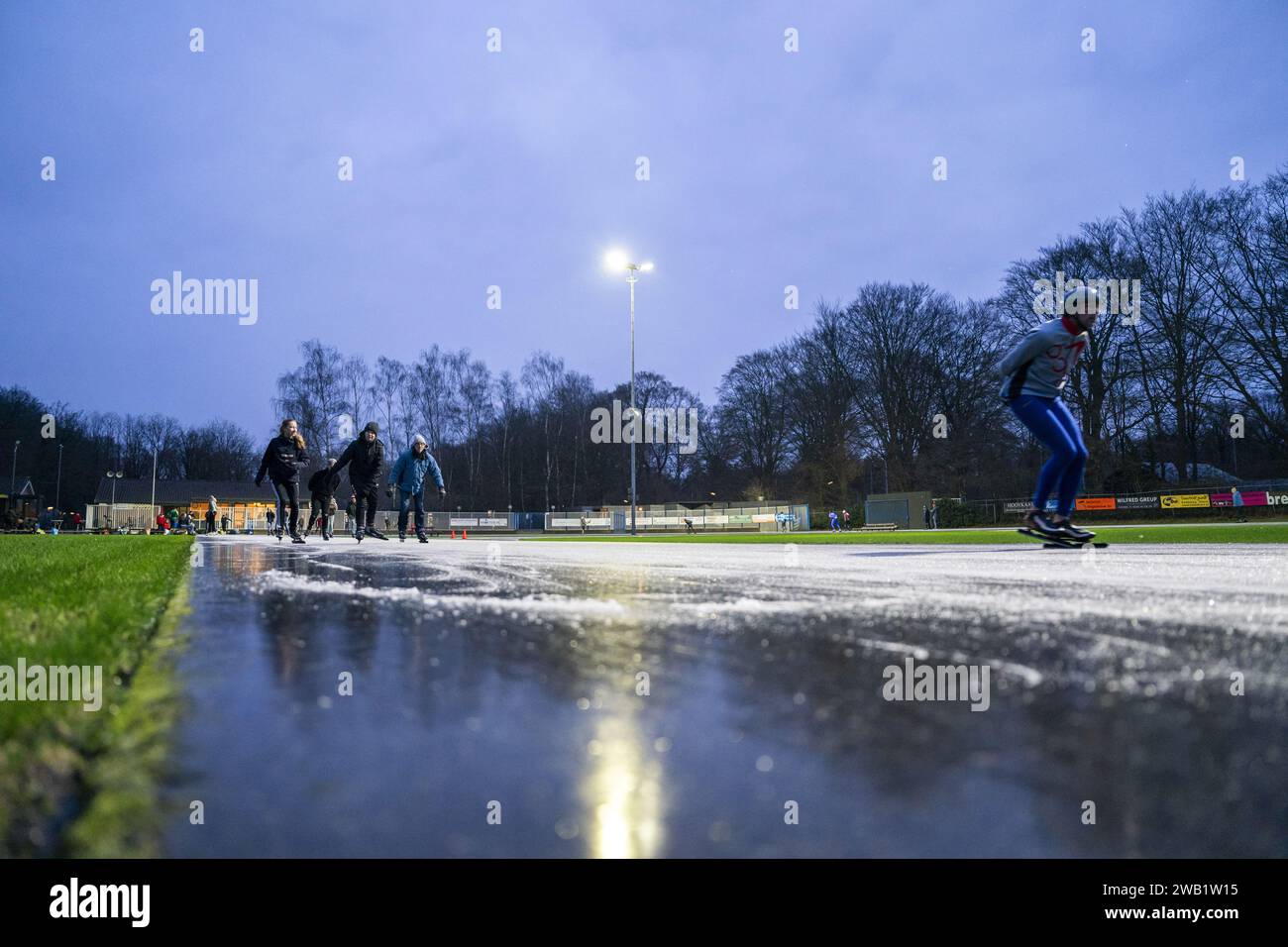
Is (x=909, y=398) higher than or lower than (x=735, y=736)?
higher

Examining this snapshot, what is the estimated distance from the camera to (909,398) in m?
46.3

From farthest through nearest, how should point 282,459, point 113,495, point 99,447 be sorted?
point 99,447, point 113,495, point 282,459

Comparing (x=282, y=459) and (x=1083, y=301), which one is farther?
(x=282, y=459)

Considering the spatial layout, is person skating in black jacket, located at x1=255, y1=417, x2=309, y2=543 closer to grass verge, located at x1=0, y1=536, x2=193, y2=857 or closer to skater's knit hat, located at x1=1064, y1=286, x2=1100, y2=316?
grass verge, located at x1=0, y1=536, x2=193, y2=857

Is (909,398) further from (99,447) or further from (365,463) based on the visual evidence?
(99,447)


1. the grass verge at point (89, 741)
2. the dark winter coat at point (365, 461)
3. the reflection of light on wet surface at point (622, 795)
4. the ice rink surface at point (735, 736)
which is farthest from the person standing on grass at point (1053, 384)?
the dark winter coat at point (365, 461)

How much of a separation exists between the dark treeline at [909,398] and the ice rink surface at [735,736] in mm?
39525

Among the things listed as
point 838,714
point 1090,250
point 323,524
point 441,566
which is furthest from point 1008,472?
point 838,714

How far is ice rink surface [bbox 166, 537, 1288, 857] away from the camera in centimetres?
86

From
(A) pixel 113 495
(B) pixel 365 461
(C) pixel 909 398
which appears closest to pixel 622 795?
(B) pixel 365 461

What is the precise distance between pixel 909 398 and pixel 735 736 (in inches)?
1900

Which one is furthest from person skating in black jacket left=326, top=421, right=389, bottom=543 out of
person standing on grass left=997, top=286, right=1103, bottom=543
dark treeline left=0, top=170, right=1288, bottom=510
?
dark treeline left=0, top=170, right=1288, bottom=510

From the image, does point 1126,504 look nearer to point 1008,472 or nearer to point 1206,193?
point 1008,472
